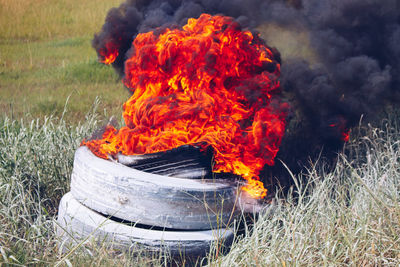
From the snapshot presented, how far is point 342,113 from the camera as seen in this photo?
4.20m

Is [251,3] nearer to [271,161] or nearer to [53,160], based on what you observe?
[271,161]

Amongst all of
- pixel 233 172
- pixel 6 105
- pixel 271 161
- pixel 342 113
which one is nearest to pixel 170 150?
pixel 233 172

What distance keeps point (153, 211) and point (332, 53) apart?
2.37 meters

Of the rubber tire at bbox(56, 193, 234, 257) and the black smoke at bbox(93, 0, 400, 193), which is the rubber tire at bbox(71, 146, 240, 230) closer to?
the rubber tire at bbox(56, 193, 234, 257)

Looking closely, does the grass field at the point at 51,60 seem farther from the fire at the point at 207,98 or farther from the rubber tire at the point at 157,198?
the rubber tire at the point at 157,198

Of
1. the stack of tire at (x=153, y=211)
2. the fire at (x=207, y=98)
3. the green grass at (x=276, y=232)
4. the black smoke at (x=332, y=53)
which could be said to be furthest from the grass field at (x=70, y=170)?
the fire at (x=207, y=98)

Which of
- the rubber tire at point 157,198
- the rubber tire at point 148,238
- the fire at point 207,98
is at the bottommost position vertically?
Result: the rubber tire at point 148,238

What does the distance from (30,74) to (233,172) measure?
11.3 feet

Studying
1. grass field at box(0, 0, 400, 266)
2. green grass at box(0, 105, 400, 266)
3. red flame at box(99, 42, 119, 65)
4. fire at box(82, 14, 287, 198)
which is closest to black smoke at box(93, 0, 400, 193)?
grass field at box(0, 0, 400, 266)

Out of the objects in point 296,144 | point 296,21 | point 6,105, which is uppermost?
point 296,21

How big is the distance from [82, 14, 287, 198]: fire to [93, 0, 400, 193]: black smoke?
0.36 meters

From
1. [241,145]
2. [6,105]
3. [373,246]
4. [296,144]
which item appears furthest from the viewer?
[6,105]

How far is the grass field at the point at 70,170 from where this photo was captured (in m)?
2.80

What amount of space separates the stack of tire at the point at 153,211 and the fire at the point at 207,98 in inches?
12.2
